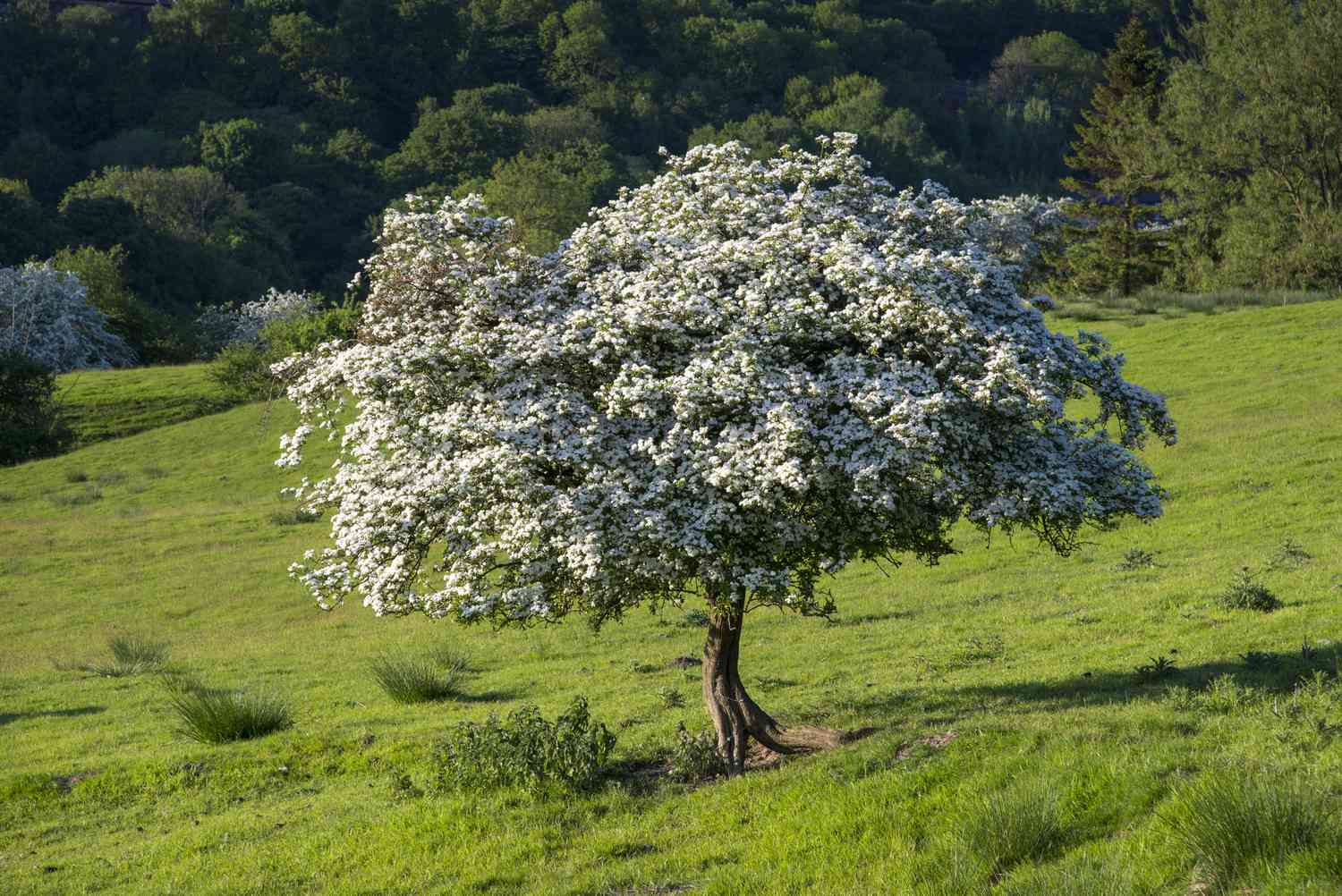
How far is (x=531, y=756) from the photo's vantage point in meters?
17.0

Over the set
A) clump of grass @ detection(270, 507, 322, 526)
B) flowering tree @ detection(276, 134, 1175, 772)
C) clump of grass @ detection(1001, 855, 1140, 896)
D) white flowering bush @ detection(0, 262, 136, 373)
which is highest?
white flowering bush @ detection(0, 262, 136, 373)

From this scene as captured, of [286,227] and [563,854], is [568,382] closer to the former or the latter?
[563,854]

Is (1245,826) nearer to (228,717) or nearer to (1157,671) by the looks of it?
(1157,671)

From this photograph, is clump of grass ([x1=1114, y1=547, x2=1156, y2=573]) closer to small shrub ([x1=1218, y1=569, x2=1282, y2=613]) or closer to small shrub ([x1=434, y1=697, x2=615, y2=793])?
small shrub ([x1=1218, y1=569, x2=1282, y2=613])

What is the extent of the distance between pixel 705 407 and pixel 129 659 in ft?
75.8

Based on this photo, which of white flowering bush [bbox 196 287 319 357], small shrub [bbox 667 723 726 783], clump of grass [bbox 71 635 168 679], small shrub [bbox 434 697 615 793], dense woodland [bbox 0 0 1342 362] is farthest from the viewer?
Answer: white flowering bush [bbox 196 287 319 357]

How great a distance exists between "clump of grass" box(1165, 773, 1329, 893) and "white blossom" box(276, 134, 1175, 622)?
4810mm

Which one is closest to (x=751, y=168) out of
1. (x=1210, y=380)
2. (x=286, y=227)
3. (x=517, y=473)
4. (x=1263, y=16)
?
(x=517, y=473)

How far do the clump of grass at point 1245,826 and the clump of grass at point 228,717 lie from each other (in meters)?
17.4

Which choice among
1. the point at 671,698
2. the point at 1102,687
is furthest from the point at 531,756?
the point at 1102,687

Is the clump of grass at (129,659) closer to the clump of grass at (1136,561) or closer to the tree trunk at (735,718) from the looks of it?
the tree trunk at (735,718)

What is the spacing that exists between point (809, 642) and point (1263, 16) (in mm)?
70598

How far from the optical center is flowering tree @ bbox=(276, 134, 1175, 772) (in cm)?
1447

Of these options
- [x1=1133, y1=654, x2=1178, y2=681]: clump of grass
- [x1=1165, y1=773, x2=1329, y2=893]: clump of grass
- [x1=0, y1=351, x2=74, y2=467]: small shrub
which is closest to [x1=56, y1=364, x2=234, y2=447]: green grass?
[x1=0, y1=351, x2=74, y2=467]: small shrub
